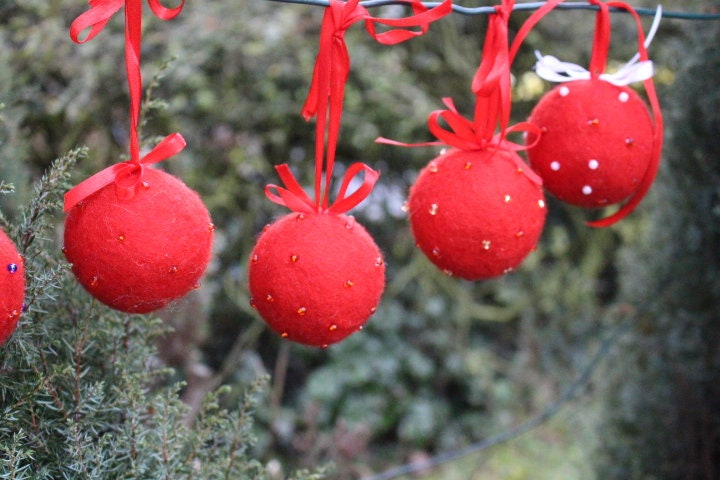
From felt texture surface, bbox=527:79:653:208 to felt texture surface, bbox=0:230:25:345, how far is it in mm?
632

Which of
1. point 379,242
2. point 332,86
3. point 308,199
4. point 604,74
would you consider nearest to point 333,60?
point 332,86

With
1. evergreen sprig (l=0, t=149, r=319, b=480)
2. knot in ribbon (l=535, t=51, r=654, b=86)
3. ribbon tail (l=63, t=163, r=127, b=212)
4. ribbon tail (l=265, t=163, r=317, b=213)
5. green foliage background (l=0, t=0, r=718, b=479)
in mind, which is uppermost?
knot in ribbon (l=535, t=51, r=654, b=86)

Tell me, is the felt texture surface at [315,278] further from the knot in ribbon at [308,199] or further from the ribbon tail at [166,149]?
the ribbon tail at [166,149]

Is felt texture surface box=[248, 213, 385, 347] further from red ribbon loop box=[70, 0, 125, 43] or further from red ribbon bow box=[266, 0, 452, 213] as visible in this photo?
red ribbon loop box=[70, 0, 125, 43]

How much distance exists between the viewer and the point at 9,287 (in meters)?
0.59

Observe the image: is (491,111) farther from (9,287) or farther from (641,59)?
(9,287)

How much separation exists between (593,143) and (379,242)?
5.65 feet

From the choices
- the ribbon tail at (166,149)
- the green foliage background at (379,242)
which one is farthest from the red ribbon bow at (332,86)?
the green foliage background at (379,242)

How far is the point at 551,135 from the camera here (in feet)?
2.89

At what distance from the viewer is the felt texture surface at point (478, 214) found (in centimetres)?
77

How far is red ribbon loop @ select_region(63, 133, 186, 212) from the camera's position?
649mm

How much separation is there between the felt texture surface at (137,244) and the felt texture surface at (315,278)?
0.08m

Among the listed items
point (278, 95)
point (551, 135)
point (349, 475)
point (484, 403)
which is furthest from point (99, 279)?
Answer: point (484, 403)

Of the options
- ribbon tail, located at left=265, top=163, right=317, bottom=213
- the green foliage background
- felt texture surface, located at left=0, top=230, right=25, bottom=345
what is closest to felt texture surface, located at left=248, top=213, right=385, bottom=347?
ribbon tail, located at left=265, top=163, right=317, bottom=213
